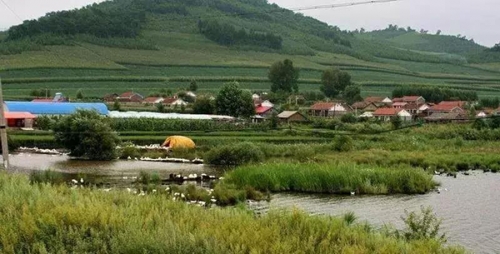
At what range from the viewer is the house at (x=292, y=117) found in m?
67.6

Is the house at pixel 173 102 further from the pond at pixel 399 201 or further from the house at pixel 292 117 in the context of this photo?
the pond at pixel 399 201

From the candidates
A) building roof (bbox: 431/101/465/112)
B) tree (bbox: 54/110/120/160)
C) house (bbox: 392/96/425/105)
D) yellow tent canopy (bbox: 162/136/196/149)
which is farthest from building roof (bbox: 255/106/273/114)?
tree (bbox: 54/110/120/160)

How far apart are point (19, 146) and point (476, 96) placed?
69.3m

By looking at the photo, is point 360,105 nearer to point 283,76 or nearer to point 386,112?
point 283,76

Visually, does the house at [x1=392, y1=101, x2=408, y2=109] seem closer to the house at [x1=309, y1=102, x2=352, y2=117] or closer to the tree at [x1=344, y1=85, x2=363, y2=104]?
the tree at [x1=344, y1=85, x2=363, y2=104]

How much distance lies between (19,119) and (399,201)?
39023 mm

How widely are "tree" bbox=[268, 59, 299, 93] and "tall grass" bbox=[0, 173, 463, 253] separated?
83.6 m

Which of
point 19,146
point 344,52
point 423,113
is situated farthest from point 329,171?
point 344,52

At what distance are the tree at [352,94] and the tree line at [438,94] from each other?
7.90m

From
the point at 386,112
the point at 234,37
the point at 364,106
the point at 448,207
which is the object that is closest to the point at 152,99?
the point at 364,106

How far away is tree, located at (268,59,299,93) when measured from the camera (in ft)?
316

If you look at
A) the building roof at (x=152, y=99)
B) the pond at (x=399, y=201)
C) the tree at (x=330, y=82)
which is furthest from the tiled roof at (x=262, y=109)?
the pond at (x=399, y=201)

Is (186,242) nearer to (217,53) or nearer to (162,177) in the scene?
(162,177)

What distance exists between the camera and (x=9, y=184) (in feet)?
49.4
